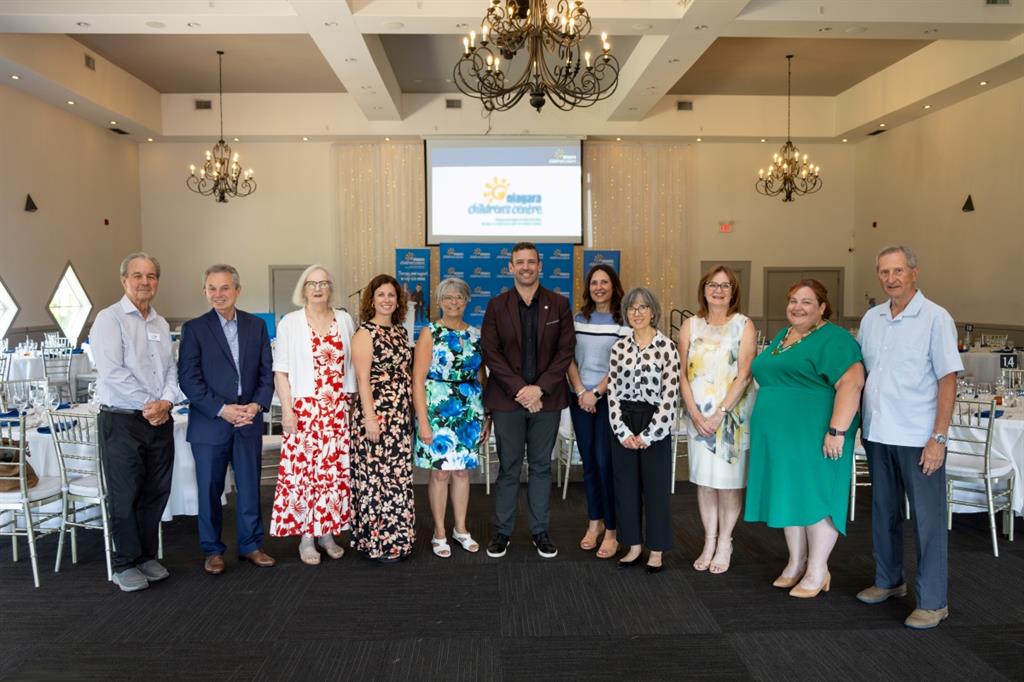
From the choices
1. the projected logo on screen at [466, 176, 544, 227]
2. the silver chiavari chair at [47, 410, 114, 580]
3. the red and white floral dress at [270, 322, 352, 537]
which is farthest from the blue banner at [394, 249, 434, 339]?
the red and white floral dress at [270, 322, 352, 537]

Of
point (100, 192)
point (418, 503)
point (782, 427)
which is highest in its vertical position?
point (100, 192)

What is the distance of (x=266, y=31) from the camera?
776 cm

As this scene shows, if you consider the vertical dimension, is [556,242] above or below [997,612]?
above

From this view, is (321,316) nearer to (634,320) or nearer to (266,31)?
(634,320)

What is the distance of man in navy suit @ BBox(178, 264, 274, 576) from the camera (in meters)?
3.85

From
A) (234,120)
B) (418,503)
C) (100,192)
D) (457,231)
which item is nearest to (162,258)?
(100,192)

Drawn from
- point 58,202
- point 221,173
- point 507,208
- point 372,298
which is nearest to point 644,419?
point 372,298

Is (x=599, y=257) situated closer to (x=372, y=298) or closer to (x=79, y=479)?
(x=372, y=298)

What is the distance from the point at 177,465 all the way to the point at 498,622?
250 centimetres

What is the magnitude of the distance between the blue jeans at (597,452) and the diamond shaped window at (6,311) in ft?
28.2

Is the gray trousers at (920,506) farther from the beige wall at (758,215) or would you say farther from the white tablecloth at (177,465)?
the beige wall at (758,215)

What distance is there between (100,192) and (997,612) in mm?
12609

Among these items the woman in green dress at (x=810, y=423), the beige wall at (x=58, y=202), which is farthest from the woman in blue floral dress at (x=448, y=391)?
the beige wall at (x=58, y=202)

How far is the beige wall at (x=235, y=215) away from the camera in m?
12.7
